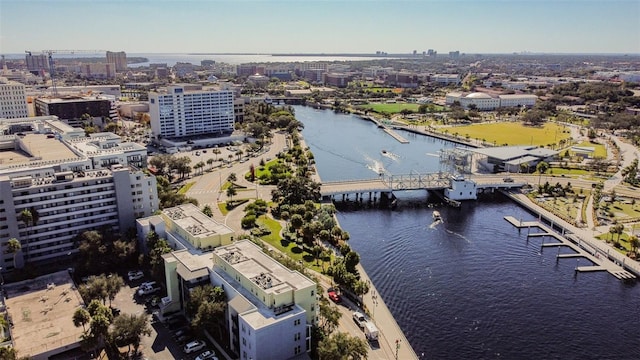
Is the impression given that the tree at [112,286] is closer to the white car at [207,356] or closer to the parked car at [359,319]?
the white car at [207,356]

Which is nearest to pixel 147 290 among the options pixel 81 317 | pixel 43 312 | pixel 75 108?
pixel 43 312

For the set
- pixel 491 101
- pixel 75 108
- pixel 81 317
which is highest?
pixel 75 108

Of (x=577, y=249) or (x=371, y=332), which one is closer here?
(x=371, y=332)

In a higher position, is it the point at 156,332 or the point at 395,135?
the point at 395,135

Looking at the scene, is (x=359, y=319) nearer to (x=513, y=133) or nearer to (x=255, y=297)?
(x=255, y=297)

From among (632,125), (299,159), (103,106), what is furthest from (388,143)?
(103,106)

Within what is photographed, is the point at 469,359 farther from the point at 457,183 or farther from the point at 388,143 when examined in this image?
the point at 388,143
